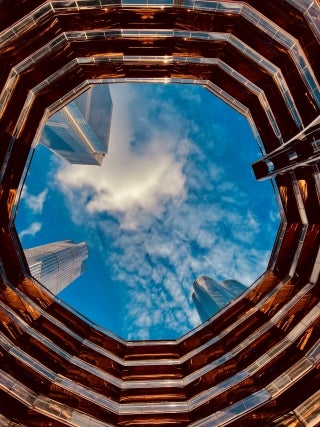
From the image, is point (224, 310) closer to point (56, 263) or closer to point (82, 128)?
point (82, 128)

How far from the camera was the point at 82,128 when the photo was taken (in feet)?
345

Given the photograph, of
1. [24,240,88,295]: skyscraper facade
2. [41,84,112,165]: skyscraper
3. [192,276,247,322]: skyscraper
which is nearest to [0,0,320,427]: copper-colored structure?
[41,84,112,165]: skyscraper

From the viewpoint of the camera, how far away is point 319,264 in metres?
13.2

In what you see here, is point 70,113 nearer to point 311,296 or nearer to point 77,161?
point 77,161

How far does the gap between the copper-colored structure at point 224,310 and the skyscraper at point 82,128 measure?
76.1 meters

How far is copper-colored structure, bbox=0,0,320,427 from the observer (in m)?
11.2

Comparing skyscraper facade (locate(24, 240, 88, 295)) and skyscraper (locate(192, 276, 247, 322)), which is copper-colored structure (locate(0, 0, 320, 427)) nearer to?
skyscraper facade (locate(24, 240, 88, 295))

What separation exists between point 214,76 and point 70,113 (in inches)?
3375

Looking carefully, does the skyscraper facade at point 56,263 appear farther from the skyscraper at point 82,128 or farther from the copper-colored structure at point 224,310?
the copper-colored structure at point 224,310

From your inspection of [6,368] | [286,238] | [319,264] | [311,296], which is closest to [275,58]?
[286,238]

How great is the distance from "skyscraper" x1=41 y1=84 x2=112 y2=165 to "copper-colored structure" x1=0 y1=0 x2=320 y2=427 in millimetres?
76132

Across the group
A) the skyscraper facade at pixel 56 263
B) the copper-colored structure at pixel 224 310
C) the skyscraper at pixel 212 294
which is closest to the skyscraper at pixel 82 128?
the skyscraper facade at pixel 56 263

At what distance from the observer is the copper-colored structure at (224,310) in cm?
1116

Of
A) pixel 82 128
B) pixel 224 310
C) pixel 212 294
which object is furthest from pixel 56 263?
pixel 224 310
